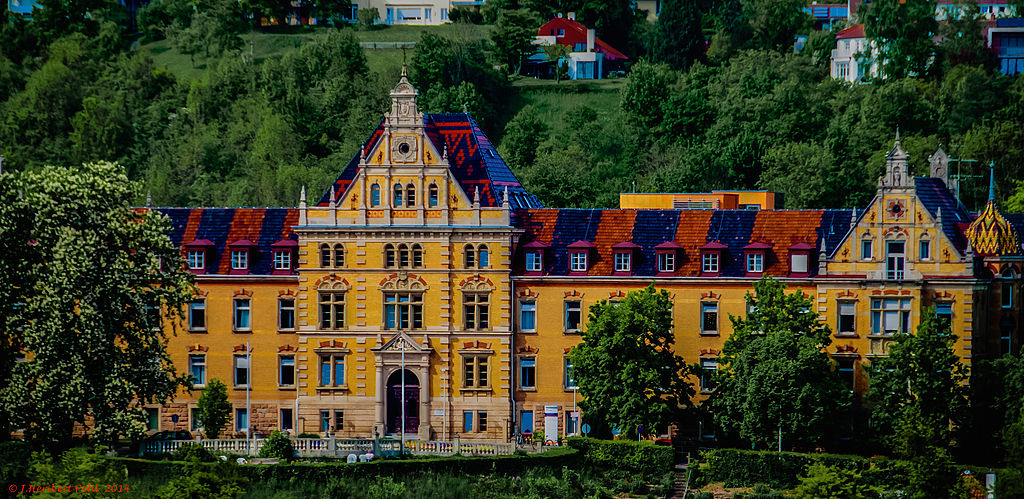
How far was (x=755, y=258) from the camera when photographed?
10362 cm

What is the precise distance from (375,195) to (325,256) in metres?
4.40

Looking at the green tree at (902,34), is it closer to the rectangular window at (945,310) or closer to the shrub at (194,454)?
the rectangular window at (945,310)

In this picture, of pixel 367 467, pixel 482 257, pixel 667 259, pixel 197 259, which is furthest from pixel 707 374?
pixel 197 259

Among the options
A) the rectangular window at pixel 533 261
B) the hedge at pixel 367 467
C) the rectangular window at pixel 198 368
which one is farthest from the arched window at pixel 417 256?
the hedge at pixel 367 467

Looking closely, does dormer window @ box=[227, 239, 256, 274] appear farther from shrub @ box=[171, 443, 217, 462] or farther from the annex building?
shrub @ box=[171, 443, 217, 462]

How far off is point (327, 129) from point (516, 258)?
72.4 m

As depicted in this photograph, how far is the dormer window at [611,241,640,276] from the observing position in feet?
344

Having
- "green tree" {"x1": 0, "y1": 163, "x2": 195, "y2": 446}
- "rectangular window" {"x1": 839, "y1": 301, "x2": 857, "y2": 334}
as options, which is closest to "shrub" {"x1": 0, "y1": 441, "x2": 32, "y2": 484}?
"green tree" {"x1": 0, "y1": 163, "x2": 195, "y2": 446}

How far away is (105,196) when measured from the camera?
93.7 meters

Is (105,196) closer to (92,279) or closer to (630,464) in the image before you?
(92,279)

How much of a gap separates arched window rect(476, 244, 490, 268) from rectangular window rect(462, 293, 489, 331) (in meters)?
1.66

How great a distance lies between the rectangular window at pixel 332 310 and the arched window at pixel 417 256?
4.43 m

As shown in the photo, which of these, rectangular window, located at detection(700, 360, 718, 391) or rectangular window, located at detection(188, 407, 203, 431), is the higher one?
rectangular window, located at detection(700, 360, 718, 391)

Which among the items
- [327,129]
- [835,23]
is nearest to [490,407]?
[327,129]
